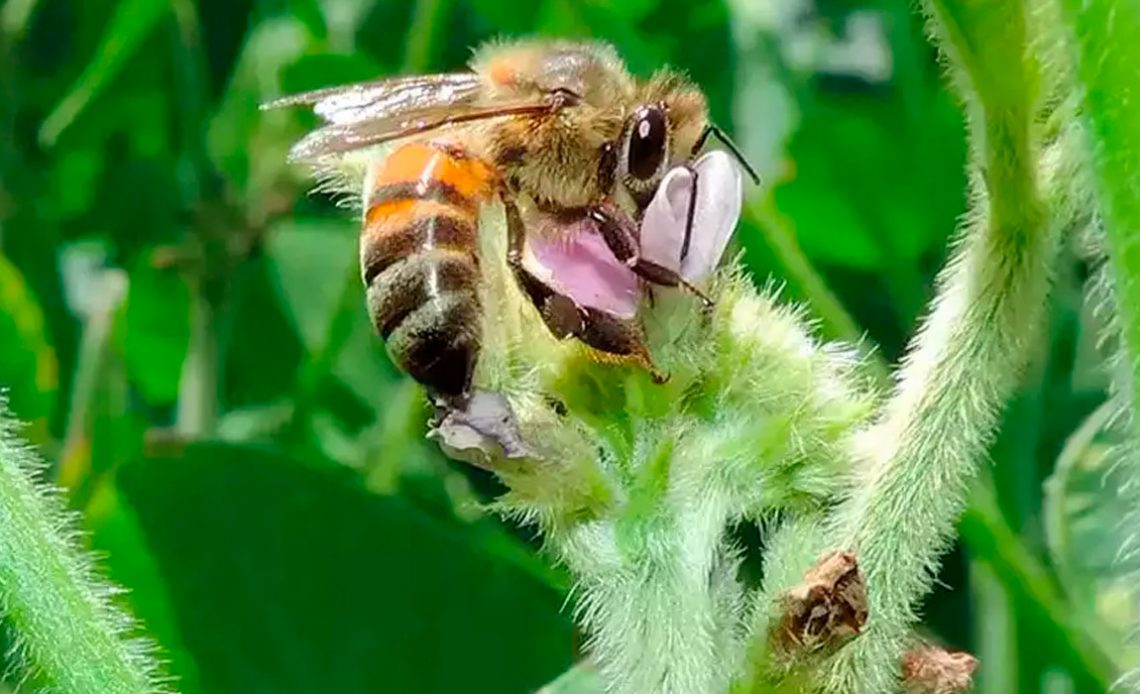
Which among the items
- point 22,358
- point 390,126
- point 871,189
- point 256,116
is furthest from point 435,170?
point 256,116

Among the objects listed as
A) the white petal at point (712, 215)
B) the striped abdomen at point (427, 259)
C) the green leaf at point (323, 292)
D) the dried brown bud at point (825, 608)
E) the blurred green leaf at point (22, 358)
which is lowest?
the blurred green leaf at point (22, 358)

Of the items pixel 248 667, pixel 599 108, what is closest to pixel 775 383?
pixel 599 108

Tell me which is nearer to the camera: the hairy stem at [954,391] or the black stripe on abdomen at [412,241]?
the hairy stem at [954,391]

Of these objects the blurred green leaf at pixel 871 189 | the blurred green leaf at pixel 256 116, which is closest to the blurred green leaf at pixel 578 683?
the blurred green leaf at pixel 871 189

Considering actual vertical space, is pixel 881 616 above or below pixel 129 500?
above

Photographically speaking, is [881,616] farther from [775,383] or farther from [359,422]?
[359,422]

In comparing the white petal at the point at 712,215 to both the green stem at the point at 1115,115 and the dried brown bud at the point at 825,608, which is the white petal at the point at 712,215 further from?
the green stem at the point at 1115,115
